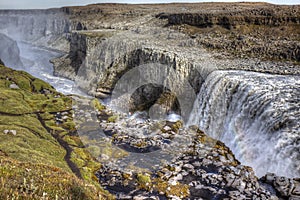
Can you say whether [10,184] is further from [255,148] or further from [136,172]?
[255,148]

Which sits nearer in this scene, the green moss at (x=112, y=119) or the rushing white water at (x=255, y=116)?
the rushing white water at (x=255, y=116)

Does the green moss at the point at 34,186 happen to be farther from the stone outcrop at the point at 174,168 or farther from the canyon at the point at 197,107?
the canyon at the point at 197,107

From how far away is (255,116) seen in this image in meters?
20.0

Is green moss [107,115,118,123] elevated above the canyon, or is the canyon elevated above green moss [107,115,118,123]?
the canyon

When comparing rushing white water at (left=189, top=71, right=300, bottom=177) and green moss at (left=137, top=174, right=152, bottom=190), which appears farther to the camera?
green moss at (left=137, top=174, right=152, bottom=190)

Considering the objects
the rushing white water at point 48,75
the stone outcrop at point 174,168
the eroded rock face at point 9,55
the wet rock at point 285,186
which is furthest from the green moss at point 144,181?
the eroded rock face at point 9,55

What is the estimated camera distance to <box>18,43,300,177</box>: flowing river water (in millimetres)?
16467

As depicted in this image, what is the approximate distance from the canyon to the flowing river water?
0.08 metres

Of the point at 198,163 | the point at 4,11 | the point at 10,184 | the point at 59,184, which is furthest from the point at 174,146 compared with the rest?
the point at 4,11

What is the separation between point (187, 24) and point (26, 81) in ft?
97.0

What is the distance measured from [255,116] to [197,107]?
9.32 metres

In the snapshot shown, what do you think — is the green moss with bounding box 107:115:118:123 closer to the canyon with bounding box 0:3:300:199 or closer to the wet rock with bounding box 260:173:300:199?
the canyon with bounding box 0:3:300:199

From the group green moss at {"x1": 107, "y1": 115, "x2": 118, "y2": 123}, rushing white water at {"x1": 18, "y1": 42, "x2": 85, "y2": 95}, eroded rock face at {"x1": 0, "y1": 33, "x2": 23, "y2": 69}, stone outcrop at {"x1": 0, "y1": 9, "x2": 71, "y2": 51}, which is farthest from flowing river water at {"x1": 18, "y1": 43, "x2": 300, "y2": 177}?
stone outcrop at {"x1": 0, "y1": 9, "x2": 71, "y2": 51}

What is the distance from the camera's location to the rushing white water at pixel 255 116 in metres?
16.4
